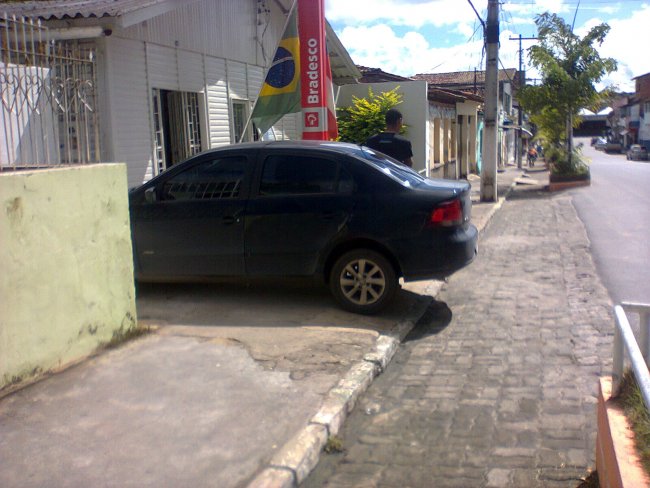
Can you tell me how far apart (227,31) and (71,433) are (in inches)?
373

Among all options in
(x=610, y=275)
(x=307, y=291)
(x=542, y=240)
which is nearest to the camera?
(x=307, y=291)

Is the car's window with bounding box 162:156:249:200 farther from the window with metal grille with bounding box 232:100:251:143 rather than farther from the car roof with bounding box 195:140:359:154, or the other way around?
the window with metal grille with bounding box 232:100:251:143

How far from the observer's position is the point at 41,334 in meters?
4.75

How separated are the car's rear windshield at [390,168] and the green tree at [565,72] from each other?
1762 centimetres

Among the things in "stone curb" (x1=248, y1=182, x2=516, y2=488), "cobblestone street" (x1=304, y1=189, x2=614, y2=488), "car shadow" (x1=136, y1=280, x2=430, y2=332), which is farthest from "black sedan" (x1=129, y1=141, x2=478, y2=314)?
"cobblestone street" (x1=304, y1=189, x2=614, y2=488)

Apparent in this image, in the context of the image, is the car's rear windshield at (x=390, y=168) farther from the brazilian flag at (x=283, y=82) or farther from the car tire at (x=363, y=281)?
the brazilian flag at (x=283, y=82)

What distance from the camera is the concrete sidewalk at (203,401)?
12.2ft

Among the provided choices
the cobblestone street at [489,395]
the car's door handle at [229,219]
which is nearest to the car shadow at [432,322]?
the cobblestone street at [489,395]

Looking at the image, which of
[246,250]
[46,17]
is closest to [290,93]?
[46,17]

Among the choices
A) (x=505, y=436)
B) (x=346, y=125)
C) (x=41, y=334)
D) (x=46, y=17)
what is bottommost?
(x=505, y=436)

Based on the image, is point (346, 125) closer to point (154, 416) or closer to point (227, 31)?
point (227, 31)

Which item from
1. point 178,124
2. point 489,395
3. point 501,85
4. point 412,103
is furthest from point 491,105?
point 501,85

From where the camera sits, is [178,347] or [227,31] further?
[227,31]

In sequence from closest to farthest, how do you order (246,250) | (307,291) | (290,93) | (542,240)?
(246,250) < (307,291) < (290,93) < (542,240)
